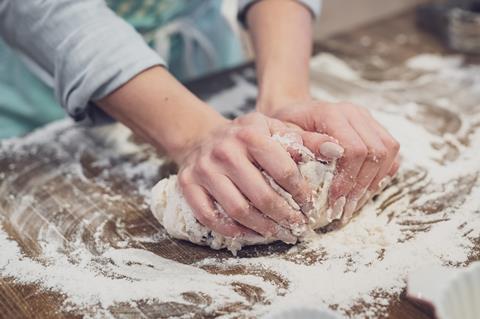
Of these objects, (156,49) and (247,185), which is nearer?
(247,185)

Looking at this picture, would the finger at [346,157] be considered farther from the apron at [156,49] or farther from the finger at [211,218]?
the apron at [156,49]

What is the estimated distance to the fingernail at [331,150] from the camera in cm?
67

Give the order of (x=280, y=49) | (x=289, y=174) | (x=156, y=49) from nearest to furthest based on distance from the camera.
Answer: (x=289, y=174)
(x=280, y=49)
(x=156, y=49)

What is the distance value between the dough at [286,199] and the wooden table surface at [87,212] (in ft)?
0.05

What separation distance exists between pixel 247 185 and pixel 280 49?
321mm

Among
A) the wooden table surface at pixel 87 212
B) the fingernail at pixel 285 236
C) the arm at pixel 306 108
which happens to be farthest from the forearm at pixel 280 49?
the fingernail at pixel 285 236

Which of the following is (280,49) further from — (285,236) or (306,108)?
(285,236)

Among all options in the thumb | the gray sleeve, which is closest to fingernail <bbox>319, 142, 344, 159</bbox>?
the thumb

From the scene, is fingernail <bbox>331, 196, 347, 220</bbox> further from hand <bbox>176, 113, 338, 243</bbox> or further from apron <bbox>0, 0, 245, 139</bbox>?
apron <bbox>0, 0, 245, 139</bbox>

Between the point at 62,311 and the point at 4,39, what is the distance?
17.0 inches

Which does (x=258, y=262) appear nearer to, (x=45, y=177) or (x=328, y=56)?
(x=45, y=177)

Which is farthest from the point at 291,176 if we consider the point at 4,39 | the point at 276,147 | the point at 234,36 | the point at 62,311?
the point at 234,36

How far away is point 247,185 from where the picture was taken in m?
0.65

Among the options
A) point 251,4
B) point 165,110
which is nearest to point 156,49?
point 251,4
